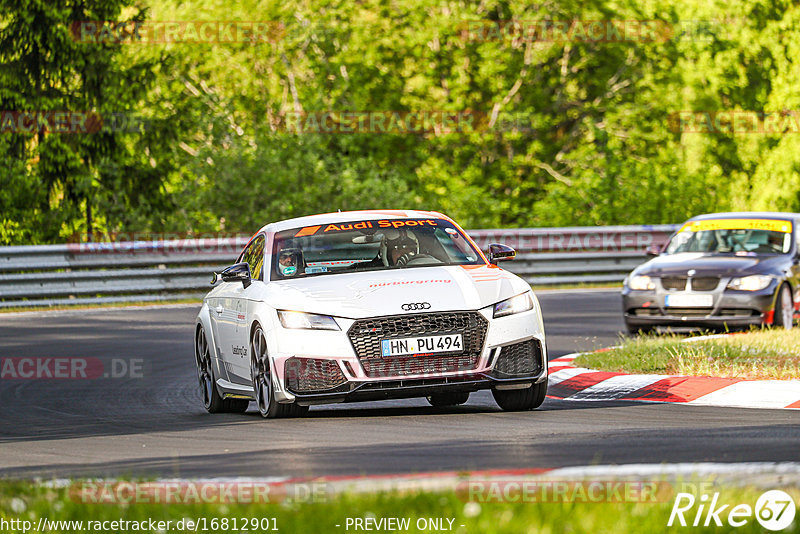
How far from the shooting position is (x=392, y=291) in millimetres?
10414

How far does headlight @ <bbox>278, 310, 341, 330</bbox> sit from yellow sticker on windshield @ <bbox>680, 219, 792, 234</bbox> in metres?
9.31

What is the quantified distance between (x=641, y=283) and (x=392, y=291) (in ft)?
25.0

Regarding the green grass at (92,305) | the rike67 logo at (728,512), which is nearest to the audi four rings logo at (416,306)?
the rike67 logo at (728,512)

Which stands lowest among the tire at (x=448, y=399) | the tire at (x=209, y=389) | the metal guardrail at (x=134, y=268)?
the metal guardrail at (x=134, y=268)

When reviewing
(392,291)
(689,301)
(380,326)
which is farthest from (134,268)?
(380,326)

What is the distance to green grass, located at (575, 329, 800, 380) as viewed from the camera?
476 inches

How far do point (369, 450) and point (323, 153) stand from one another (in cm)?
2723

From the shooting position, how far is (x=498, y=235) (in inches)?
1072

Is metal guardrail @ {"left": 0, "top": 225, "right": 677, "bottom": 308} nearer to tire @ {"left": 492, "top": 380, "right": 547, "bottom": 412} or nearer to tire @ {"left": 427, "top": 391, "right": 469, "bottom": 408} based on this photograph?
tire @ {"left": 427, "top": 391, "right": 469, "bottom": 408}

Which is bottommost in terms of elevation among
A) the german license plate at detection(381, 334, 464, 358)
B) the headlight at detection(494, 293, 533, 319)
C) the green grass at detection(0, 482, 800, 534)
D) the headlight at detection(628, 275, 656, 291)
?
the headlight at detection(628, 275, 656, 291)

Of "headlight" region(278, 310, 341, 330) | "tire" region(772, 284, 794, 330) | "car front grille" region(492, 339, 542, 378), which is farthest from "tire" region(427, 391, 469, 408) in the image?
"tire" region(772, 284, 794, 330)

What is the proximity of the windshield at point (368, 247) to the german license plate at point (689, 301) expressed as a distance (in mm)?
5833

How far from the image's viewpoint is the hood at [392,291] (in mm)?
10297

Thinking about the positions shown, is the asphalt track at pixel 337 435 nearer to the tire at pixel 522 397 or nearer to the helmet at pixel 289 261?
the tire at pixel 522 397
